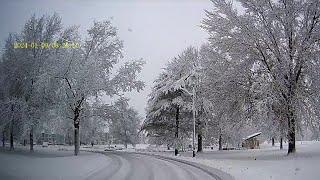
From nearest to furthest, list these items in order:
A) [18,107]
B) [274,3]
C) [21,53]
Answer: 1. [21,53]
2. [18,107]
3. [274,3]

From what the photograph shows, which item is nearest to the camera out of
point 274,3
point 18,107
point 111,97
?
point 18,107

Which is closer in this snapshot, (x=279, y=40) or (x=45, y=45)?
(x=45, y=45)

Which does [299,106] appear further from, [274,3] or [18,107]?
[18,107]

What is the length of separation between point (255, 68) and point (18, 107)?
18.9 meters

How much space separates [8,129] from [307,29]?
24.1 metres

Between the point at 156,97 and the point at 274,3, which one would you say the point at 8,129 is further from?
the point at 274,3

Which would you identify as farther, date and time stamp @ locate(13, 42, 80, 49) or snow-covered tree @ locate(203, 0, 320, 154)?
snow-covered tree @ locate(203, 0, 320, 154)

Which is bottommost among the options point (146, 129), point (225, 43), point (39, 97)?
point (146, 129)

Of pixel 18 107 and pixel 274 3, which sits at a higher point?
pixel 274 3

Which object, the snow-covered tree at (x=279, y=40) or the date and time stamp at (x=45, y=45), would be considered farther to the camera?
the snow-covered tree at (x=279, y=40)

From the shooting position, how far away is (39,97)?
3216cm

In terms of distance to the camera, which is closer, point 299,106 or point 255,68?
point 299,106

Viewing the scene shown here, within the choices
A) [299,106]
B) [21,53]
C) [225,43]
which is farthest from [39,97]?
[299,106]

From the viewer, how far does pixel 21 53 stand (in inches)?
1062
